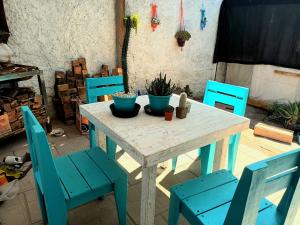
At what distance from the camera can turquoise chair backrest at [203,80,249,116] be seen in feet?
6.52

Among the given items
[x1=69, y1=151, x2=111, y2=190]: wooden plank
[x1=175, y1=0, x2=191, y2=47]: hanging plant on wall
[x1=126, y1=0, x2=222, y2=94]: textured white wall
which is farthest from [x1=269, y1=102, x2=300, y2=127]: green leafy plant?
[x1=69, y1=151, x2=111, y2=190]: wooden plank

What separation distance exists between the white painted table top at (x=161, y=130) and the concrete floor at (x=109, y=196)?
0.74 meters

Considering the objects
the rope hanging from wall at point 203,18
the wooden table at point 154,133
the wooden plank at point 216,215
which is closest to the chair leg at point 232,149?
the wooden table at point 154,133

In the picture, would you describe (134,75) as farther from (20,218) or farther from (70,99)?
(20,218)

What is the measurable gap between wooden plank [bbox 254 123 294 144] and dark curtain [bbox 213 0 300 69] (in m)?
1.38

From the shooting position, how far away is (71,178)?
141cm

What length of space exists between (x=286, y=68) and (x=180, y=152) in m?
3.59

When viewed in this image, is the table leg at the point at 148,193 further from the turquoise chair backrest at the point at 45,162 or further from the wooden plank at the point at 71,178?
the turquoise chair backrest at the point at 45,162

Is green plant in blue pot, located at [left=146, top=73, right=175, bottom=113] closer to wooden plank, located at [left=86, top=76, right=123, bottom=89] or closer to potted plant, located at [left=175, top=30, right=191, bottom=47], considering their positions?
wooden plank, located at [left=86, top=76, right=123, bottom=89]

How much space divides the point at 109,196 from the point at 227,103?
1.32m

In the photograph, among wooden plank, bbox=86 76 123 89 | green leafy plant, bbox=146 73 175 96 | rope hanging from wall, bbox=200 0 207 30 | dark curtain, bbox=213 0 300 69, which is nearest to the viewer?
green leafy plant, bbox=146 73 175 96

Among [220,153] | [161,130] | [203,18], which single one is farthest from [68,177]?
[203,18]

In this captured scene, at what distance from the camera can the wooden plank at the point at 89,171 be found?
1.38 m

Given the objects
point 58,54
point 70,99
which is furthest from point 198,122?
point 58,54
